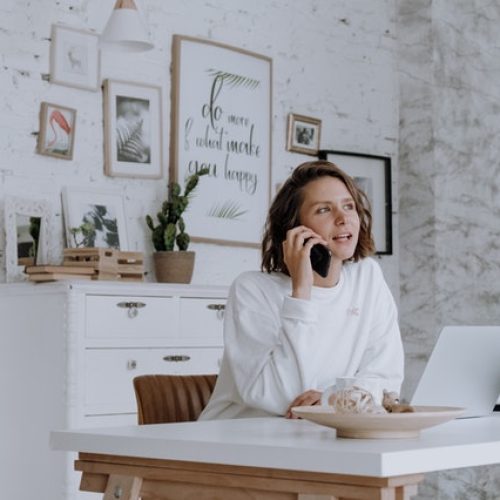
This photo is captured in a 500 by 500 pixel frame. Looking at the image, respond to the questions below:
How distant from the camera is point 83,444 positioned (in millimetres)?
2127

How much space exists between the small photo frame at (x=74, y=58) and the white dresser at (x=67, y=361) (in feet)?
3.39

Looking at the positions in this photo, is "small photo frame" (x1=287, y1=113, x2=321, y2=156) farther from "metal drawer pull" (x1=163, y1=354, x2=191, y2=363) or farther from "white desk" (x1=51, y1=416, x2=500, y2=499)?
"white desk" (x1=51, y1=416, x2=500, y2=499)

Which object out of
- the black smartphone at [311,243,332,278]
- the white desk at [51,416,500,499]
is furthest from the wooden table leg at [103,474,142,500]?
the black smartphone at [311,243,332,278]

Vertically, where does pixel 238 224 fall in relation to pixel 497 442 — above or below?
above

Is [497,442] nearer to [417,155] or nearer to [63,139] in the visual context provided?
[63,139]

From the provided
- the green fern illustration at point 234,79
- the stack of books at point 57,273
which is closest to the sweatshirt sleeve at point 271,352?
the stack of books at point 57,273

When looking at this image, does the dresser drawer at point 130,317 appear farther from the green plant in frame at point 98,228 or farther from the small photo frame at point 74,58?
the small photo frame at point 74,58

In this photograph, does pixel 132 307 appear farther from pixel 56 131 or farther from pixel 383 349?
pixel 383 349

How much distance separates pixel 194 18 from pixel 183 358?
1816 millimetres

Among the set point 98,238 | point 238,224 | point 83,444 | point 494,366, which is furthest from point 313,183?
point 238,224

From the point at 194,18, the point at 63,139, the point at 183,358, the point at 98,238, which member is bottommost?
the point at 183,358

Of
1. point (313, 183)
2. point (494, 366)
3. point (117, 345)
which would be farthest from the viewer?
point (117, 345)

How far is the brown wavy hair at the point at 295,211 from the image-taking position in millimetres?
3189

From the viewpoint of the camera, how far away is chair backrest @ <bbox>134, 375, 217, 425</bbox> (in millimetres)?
2814
